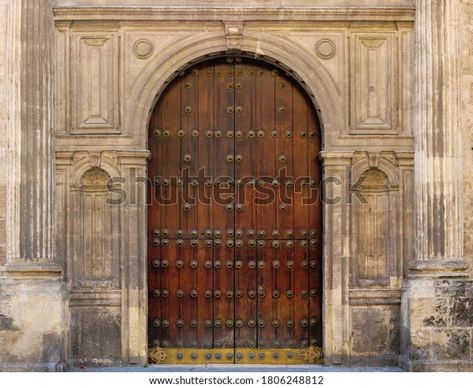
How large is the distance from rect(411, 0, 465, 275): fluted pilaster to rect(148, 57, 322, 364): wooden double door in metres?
1.22

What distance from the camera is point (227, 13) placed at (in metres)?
11.9

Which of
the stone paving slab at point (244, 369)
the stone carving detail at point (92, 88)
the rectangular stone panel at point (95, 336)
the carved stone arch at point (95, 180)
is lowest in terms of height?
the stone paving slab at point (244, 369)

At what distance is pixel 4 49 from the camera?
11766mm

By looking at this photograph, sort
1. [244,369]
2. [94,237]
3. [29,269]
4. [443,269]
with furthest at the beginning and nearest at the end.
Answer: [94,237]
[244,369]
[443,269]
[29,269]

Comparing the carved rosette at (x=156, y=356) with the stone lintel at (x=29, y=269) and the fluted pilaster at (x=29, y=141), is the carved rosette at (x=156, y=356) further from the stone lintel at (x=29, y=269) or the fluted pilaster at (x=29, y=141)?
the fluted pilaster at (x=29, y=141)

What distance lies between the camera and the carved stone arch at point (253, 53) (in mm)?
11945

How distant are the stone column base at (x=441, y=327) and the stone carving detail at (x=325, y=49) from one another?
2759mm

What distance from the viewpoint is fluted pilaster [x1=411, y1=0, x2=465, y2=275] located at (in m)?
11.6

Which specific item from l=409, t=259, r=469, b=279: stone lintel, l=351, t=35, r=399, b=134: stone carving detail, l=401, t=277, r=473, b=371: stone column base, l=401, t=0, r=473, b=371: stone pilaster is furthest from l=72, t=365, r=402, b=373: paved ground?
l=351, t=35, r=399, b=134: stone carving detail

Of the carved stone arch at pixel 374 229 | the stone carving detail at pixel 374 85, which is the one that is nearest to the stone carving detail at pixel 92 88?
the stone carving detail at pixel 374 85

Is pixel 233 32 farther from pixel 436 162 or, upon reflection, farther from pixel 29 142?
pixel 436 162

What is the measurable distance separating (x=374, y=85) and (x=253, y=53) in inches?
54.8

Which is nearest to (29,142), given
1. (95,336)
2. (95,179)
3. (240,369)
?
(95,179)

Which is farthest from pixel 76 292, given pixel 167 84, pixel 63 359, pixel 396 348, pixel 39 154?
pixel 396 348
